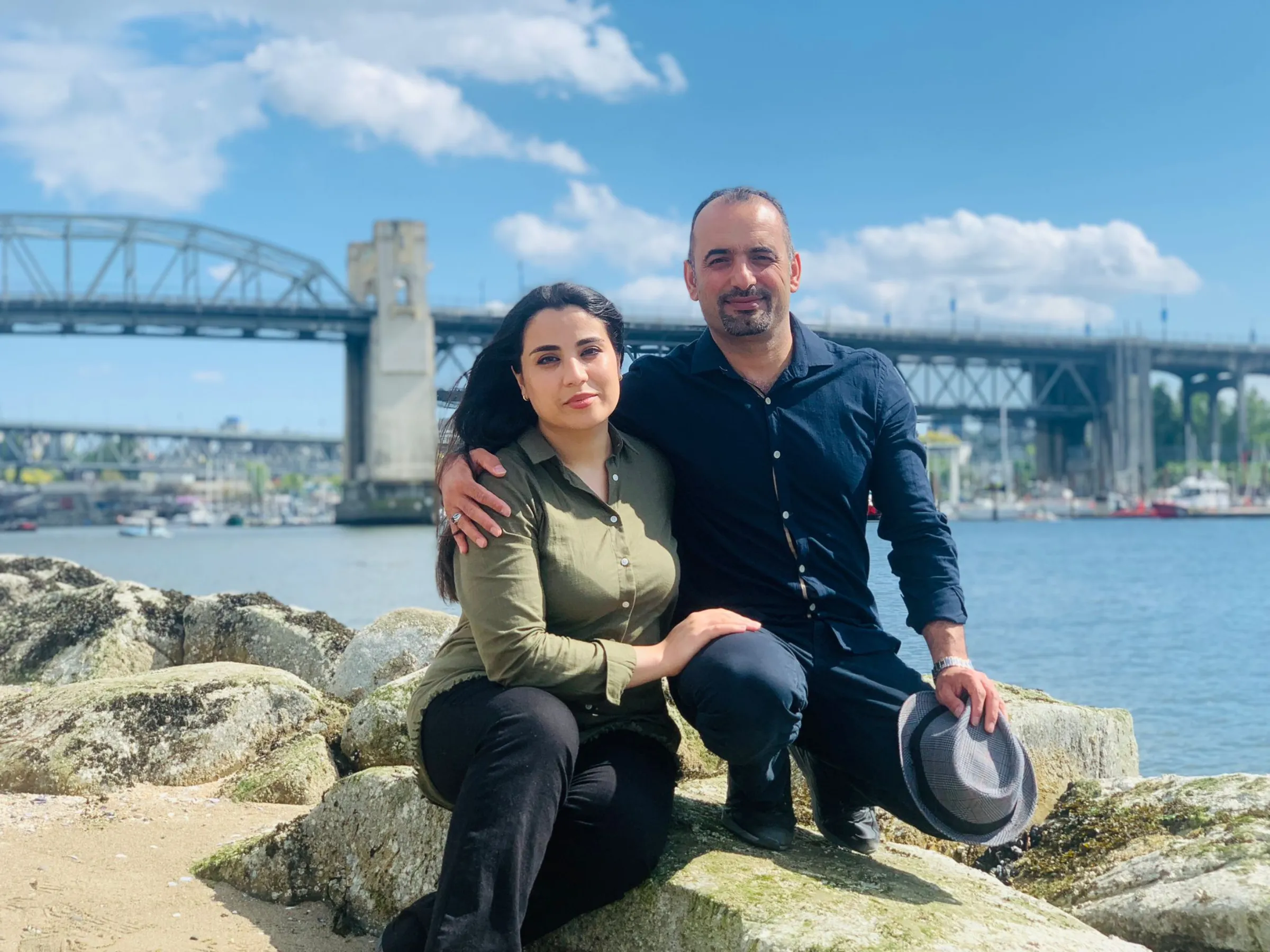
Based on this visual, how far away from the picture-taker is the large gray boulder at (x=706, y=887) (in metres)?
2.68

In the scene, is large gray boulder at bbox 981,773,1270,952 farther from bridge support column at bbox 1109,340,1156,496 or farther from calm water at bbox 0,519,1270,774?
bridge support column at bbox 1109,340,1156,496

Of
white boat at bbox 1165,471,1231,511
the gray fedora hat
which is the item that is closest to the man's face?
the gray fedora hat

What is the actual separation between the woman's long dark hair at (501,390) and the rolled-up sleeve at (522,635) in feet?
0.86

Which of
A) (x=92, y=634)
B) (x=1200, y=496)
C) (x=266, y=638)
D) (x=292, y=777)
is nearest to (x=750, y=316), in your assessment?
(x=292, y=777)

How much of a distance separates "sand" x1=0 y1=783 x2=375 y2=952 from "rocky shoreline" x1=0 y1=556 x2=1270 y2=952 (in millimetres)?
112

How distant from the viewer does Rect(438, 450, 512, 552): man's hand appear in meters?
2.91

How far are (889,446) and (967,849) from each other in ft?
5.52

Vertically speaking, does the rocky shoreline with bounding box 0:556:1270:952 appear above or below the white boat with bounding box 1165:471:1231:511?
above

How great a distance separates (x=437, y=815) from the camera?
3.45m

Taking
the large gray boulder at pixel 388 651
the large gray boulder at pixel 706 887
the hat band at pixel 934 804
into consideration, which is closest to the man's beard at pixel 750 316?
the hat band at pixel 934 804

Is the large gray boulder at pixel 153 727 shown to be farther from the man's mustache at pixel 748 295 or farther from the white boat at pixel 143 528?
the white boat at pixel 143 528

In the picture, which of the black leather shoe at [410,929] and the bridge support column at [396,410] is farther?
the bridge support column at [396,410]

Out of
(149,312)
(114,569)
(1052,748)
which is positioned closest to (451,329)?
(149,312)

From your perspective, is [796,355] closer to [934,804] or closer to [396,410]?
[934,804]
